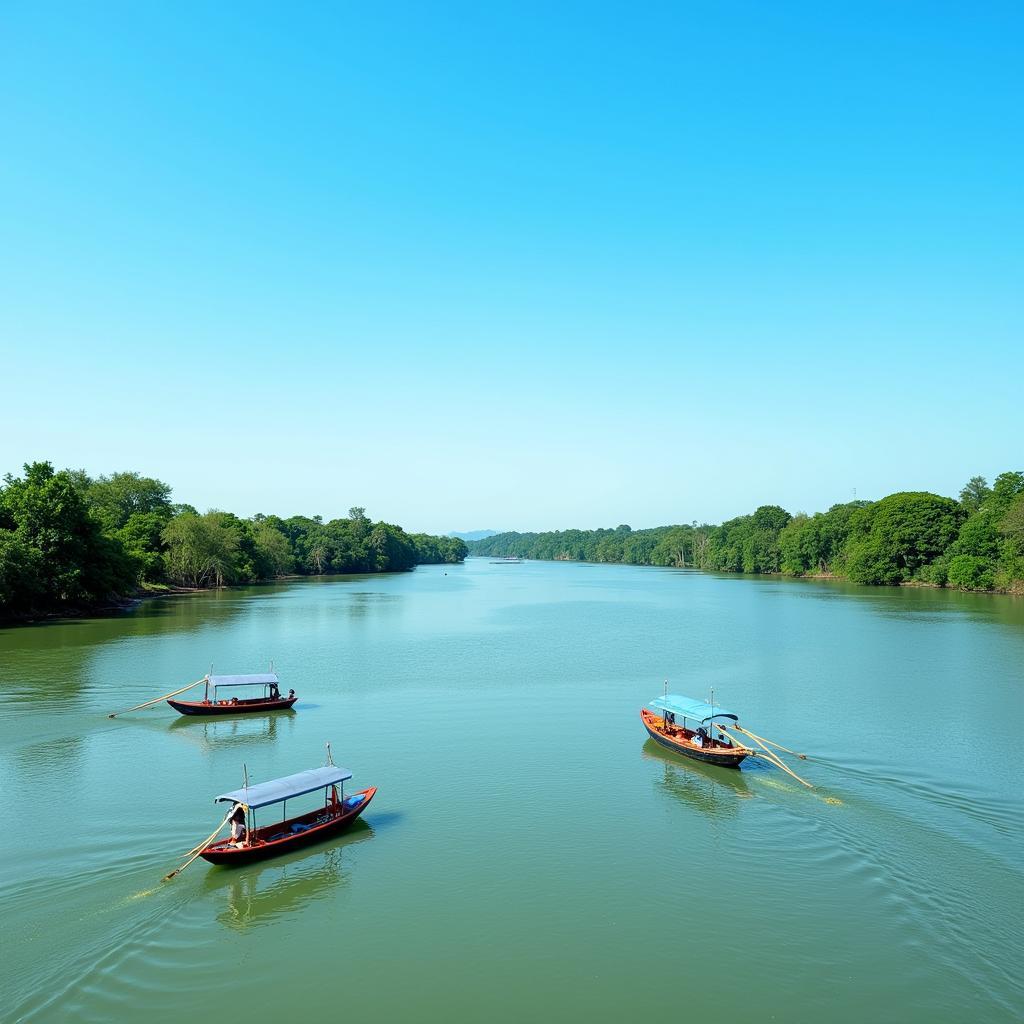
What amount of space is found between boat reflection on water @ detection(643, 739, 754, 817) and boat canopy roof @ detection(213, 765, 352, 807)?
30.4ft

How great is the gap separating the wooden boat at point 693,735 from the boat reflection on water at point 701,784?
290 mm

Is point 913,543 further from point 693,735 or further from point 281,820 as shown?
point 281,820

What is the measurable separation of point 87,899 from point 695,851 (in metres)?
12.4

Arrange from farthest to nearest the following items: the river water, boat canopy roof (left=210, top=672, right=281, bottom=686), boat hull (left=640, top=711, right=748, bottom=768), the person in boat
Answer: boat canopy roof (left=210, top=672, right=281, bottom=686) < boat hull (left=640, top=711, right=748, bottom=768) < the person in boat < the river water

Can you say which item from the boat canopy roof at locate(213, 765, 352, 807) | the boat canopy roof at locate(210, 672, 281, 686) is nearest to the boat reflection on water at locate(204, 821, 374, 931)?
the boat canopy roof at locate(213, 765, 352, 807)

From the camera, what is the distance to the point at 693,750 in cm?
2181

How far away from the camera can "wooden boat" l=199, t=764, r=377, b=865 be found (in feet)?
48.4

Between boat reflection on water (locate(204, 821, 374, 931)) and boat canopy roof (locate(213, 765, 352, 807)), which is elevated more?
boat canopy roof (locate(213, 765, 352, 807))

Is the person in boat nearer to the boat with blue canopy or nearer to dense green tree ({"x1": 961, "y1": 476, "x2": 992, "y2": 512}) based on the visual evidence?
the boat with blue canopy

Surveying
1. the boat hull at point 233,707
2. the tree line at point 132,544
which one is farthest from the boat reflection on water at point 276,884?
the tree line at point 132,544

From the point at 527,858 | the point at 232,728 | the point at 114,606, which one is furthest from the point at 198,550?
the point at 527,858

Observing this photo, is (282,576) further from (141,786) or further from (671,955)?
(671,955)

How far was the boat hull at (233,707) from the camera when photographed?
88.7 ft

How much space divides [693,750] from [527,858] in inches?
330
